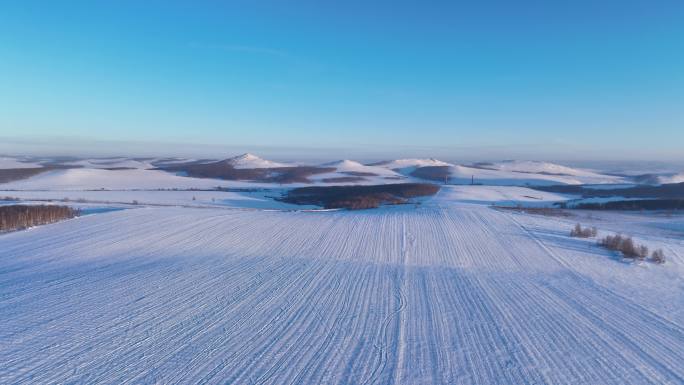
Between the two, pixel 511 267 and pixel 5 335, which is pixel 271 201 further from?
pixel 5 335

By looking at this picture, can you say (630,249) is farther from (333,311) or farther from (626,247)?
(333,311)

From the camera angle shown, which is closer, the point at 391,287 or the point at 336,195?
the point at 391,287

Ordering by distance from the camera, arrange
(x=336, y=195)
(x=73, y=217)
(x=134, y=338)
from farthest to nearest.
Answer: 1. (x=336, y=195)
2. (x=73, y=217)
3. (x=134, y=338)

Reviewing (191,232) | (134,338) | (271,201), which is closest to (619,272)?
(134,338)

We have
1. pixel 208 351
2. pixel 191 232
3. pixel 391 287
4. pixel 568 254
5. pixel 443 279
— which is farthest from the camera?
pixel 191 232

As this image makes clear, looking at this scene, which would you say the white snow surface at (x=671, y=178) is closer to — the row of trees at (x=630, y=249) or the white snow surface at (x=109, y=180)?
the row of trees at (x=630, y=249)

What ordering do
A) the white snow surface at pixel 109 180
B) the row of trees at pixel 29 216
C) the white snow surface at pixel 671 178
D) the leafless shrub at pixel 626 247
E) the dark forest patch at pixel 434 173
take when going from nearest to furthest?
the leafless shrub at pixel 626 247 → the row of trees at pixel 29 216 → the white snow surface at pixel 109 180 → the white snow surface at pixel 671 178 → the dark forest patch at pixel 434 173

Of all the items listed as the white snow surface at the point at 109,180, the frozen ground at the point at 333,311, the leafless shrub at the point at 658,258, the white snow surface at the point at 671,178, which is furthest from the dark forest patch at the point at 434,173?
the frozen ground at the point at 333,311
